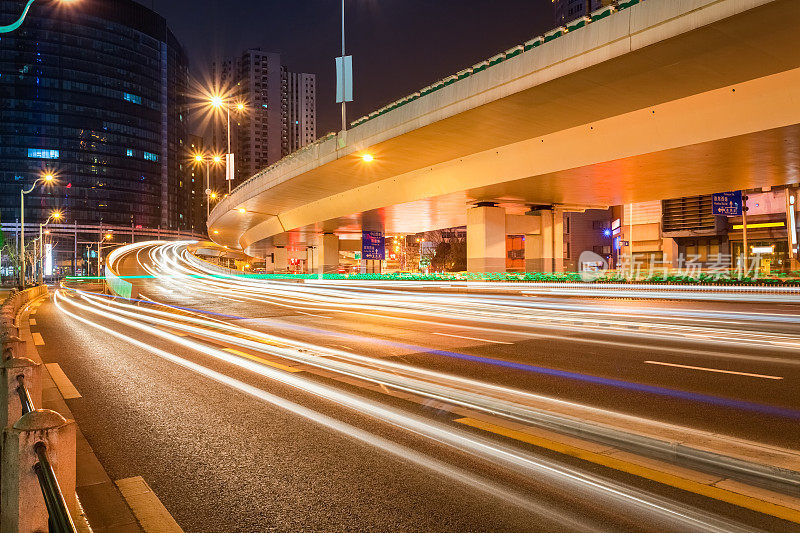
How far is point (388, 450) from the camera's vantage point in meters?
5.85

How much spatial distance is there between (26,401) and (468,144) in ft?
66.4

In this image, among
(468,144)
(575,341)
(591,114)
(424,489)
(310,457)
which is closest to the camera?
(424,489)

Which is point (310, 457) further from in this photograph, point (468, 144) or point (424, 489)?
point (468, 144)

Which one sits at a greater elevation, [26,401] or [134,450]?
[26,401]

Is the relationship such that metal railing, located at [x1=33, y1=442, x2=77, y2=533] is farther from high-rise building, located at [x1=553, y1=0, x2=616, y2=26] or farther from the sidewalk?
high-rise building, located at [x1=553, y1=0, x2=616, y2=26]

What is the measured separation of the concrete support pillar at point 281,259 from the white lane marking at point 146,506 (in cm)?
7008

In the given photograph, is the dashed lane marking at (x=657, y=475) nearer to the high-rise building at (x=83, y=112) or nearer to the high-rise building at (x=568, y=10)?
the high-rise building at (x=568, y=10)

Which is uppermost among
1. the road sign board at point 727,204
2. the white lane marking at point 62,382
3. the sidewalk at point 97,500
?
the road sign board at point 727,204

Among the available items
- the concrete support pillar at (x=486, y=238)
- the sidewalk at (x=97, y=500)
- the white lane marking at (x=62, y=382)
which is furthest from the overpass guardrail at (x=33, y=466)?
the concrete support pillar at (x=486, y=238)

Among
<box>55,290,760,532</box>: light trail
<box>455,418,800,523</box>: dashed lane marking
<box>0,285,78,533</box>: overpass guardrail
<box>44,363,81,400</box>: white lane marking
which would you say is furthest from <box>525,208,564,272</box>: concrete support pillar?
<box>0,285,78,533</box>: overpass guardrail

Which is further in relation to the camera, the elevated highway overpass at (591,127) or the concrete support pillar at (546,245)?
the concrete support pillar at (546,245)

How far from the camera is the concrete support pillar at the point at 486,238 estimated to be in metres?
29.5

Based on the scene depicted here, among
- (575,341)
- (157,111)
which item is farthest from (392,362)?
(157,111)

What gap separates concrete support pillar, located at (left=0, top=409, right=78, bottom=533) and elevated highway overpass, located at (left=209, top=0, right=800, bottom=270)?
1321 cm
